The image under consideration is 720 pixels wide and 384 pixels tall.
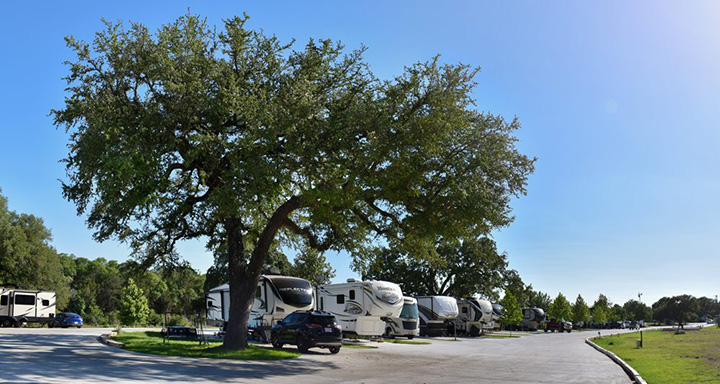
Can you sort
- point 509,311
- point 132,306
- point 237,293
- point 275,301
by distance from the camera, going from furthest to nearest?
point 509,311, point 132,306, point 275,301, point 237,293

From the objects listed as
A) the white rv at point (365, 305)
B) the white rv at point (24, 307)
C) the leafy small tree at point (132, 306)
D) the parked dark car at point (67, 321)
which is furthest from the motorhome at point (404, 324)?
the parked dark car at point (67, 321)

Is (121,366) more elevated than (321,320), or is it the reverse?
(321,320)

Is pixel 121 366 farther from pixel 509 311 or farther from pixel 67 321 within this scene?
pixel 509 311

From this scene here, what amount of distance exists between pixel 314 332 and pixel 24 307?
29080mm

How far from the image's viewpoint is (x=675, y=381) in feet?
47.8

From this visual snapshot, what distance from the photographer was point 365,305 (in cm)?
3175

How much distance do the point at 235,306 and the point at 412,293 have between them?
49.9 meters

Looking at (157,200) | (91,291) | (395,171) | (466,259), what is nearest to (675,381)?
(395,171)

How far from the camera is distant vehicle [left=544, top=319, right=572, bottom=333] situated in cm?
7081

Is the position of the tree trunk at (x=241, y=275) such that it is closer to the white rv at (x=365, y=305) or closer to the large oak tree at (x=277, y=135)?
the large oak tree at (x=277, y=135)

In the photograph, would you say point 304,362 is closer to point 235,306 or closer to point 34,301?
point 235,306

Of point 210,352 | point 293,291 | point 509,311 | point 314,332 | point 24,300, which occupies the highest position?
point 293,291

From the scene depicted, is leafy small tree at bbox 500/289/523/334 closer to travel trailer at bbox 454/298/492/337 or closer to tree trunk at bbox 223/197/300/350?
travel trailer at bbox 454/298/492/337

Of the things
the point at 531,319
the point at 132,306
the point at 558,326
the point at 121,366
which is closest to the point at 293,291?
the point at 121,366
